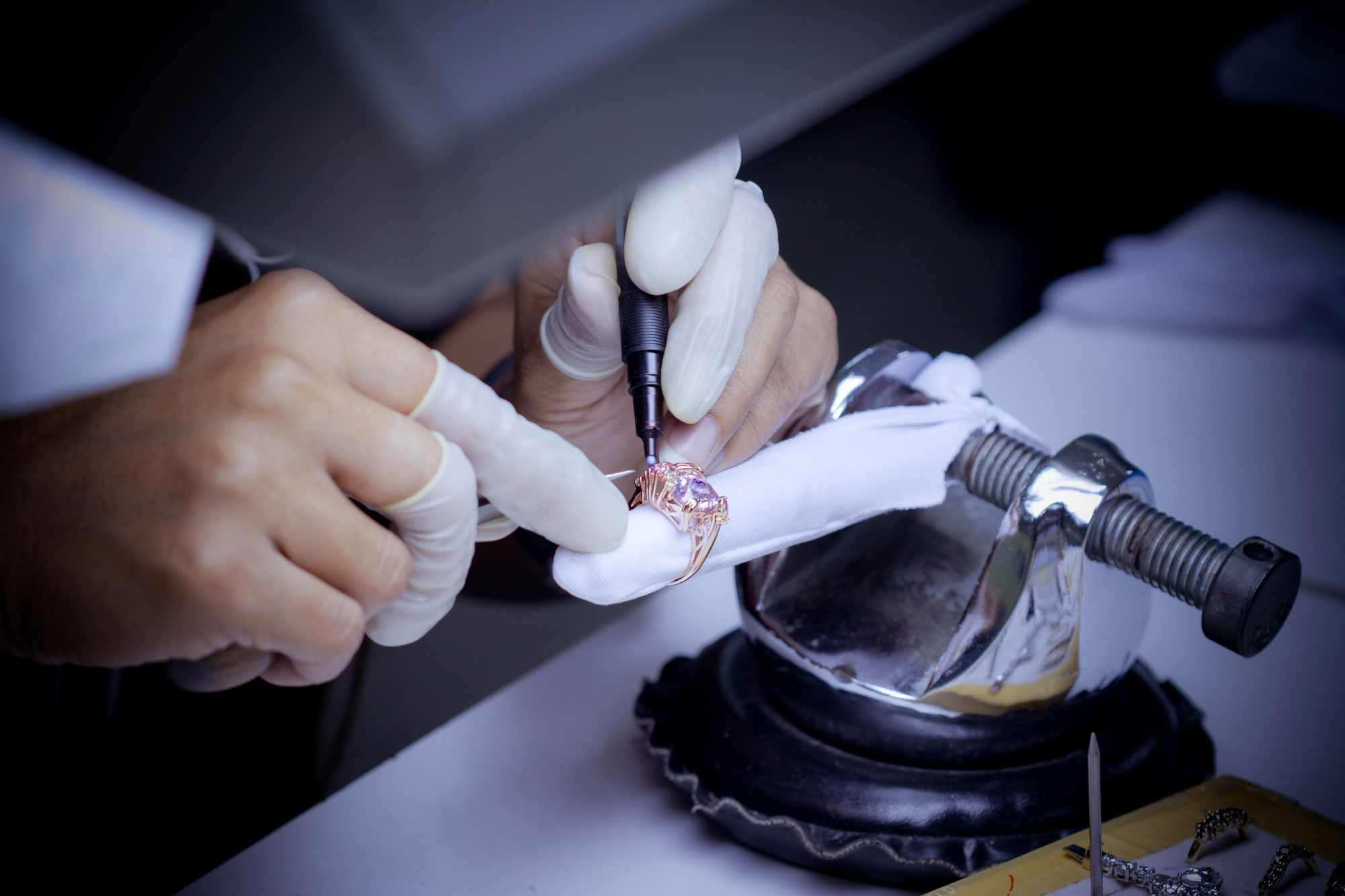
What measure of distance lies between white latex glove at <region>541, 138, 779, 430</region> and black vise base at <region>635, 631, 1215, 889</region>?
0.22 metres

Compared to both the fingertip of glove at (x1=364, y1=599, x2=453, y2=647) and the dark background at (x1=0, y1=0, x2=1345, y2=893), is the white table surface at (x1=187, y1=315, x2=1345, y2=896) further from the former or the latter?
the fingertip of glove at (x1=364, y1=599, x2=453, y2=647)

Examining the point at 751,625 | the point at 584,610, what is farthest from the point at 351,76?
the point at 584,610

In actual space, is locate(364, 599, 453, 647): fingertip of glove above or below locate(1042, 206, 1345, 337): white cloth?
above

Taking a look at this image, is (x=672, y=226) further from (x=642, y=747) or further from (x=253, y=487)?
(x=642, y=747)

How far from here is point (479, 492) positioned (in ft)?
1.80

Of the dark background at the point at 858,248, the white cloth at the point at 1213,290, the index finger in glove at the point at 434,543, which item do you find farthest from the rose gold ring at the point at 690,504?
the white cloth at the point at 1213,290

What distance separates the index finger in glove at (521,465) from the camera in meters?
0.52

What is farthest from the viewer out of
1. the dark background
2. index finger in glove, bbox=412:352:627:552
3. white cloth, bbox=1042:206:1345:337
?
white cloth, bbox=1042:206:1345:337

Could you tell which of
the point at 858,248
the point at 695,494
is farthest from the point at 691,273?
the point at 858,248

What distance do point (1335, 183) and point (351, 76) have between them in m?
2.22

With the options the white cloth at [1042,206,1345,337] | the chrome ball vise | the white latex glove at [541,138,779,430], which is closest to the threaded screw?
the chrome ball vise

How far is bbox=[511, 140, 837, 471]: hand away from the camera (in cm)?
58

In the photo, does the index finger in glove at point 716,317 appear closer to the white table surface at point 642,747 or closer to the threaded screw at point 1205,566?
the threaded screw at point 1205,566

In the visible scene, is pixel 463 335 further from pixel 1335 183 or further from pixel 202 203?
pixel 1335 183
